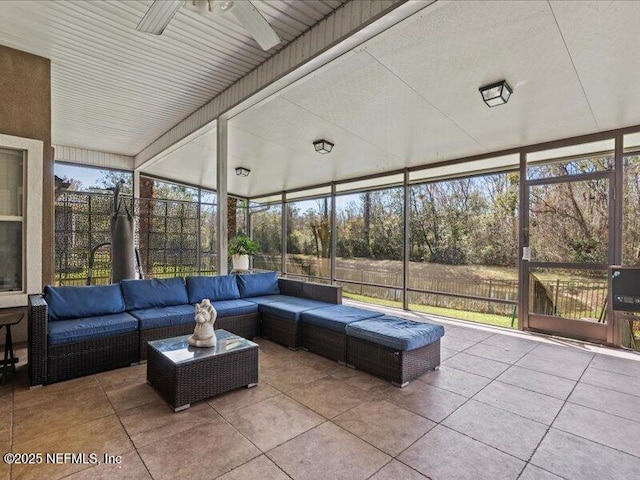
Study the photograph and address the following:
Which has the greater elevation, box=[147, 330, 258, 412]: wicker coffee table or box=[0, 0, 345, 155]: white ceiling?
box=[0, 0, 345, 155]: white ceiling

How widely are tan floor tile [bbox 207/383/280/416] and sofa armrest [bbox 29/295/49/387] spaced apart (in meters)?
1.50

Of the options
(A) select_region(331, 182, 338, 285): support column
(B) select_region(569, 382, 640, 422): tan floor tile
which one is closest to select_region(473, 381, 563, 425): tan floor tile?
(B) select_region(569, 382, 640, 422): tan floor tile

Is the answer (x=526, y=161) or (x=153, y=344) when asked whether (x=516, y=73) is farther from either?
(x=153, y=344)

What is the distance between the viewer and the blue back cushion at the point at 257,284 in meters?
4.82

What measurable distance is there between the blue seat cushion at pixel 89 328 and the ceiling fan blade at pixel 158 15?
257 cm

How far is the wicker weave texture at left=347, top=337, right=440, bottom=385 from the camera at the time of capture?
2926mm

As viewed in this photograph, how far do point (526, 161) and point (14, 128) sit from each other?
20.9 feet

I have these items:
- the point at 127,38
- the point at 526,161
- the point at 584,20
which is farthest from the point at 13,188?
the point at 526,161

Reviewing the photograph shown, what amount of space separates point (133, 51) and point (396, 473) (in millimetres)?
4262

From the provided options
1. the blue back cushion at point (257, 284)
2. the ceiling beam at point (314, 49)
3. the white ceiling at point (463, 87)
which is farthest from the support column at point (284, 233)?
the ceiling beam at point (314, 49)

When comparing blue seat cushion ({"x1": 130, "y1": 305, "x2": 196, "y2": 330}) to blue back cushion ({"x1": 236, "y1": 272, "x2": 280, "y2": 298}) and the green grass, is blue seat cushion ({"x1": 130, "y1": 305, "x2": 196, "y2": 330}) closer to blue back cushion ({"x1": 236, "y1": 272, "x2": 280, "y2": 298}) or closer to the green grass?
blue back cushion ({"x1": 236, "y1": 272, "x2": 280, "y2": 298})

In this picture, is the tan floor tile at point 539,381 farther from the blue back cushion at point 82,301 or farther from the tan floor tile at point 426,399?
the blue back cushion at point 82,301

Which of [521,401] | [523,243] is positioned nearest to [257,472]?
[521,401]

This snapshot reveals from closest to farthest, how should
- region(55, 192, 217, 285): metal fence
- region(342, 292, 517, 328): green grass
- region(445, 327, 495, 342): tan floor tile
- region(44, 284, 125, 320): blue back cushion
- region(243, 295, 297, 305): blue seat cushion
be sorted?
region(44, 284, 125, 320): blue back cushion
region(445, 327, 495, 342): tan floor tile
region(243, 295, 297, 305): blue seat cushion
region(342, 292, 517, 328): green grass
region(55, 192, 217, 285): metal fence
